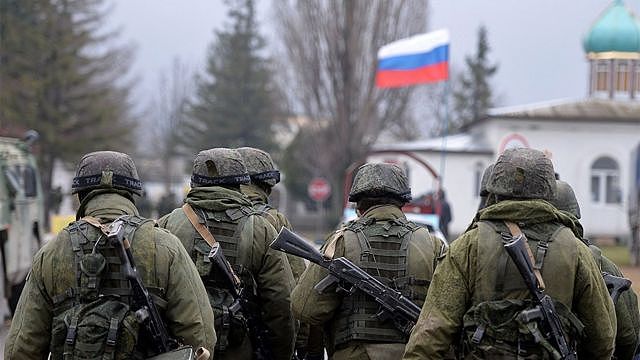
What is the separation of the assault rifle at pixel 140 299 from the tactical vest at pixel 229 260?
97 centimetres

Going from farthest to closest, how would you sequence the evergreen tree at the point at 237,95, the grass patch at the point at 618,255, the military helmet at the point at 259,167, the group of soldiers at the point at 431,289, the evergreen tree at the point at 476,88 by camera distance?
the evergreen tree at the point at 476,88
the evergreen tree at the point at 237,95
the grass patch at the point at 618,255
the military helmet at the point at 259,167
the group of soldiers at the point at 431,289

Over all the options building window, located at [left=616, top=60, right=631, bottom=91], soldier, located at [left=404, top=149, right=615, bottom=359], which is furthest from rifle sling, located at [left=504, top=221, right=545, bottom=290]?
building window, located at [left=616, top=60, right=631, bottom=91]

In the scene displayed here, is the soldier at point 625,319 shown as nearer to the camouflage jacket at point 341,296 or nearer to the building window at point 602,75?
the camouflage jacket at point 341,296

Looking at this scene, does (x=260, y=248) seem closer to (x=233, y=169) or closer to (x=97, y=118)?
(x=233, y=169)

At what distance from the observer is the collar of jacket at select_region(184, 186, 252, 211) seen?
612 centimetres

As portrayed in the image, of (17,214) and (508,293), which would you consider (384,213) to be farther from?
(17,214)

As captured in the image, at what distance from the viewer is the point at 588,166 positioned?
38.8 meters

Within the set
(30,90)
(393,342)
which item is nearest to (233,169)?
(393,342)

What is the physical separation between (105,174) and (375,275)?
1.52m

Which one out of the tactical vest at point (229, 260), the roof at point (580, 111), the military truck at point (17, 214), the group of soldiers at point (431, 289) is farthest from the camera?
the roof at point (580, 111)

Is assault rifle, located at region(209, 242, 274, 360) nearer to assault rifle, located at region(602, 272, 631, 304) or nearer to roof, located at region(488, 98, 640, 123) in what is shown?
assault rifle, located at region(602, 272, 631, 304)

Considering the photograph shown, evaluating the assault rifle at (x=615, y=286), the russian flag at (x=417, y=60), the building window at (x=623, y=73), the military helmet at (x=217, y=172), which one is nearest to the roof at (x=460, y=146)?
the building window at (x=623, y=73)

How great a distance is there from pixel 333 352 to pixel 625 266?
20.8m

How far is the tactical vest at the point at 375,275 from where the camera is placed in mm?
5684
